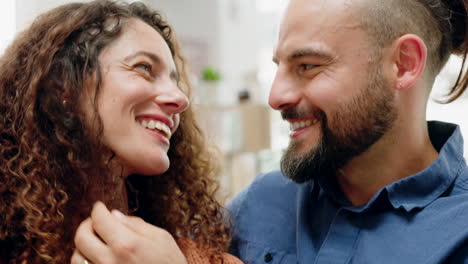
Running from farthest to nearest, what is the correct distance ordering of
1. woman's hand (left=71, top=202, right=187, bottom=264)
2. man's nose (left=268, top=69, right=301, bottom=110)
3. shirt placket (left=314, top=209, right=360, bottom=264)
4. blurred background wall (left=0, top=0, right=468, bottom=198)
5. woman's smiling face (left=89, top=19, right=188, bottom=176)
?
blurred background wall (left=0, top=0, right=468, bottom=198) → man's nose (left=268, top=69, right=301, bottom=110) → shirt placket (left=314, top=209, right=360, bottom=264) → woman's smiling face (left=89, top=19, right=188, bottom=176) → woman's hand (left=71, top=202, right=187, bottom=264)

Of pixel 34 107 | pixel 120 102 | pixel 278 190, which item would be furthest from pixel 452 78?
pixel 34 107

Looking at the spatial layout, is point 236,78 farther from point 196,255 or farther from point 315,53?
point 196,255

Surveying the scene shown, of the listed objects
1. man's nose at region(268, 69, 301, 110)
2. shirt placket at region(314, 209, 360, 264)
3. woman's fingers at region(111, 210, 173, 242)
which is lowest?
shirt placket at region(314, 209, 360, 264)

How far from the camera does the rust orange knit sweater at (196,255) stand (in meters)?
1.33

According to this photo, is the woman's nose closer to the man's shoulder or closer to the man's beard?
the man's beard

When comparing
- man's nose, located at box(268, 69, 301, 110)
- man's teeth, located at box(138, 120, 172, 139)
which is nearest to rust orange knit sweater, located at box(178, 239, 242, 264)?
man's teeth, located at box(138, 120, 172, 139)

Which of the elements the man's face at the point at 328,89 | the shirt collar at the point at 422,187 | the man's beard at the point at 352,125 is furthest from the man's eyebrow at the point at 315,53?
the shirt collar at the point at 422,187

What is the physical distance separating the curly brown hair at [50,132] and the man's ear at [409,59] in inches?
29.2

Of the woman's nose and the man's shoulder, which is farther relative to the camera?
the man's shoulder

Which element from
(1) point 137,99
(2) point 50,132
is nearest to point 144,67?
(1) point 137,99

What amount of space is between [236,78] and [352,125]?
9.94ft

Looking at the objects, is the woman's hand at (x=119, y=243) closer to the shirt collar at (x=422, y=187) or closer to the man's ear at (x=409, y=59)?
the shirt collar at (x=422, y=187)

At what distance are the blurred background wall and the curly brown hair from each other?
1.90 m

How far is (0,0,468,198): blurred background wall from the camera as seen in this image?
11.9 feet
